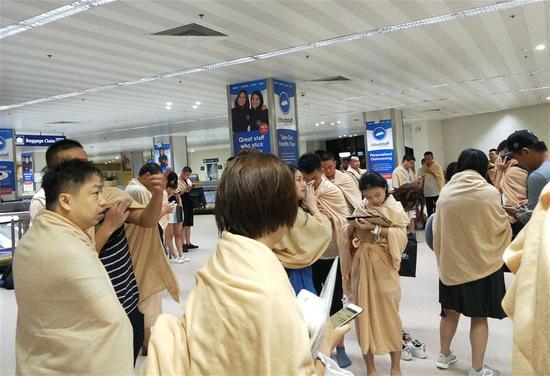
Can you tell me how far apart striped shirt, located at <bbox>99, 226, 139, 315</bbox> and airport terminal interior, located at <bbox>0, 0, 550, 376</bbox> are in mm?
11

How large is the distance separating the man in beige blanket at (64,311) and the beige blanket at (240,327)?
0.67 metres

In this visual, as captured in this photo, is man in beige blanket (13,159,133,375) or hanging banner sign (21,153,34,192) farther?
hanging banner sign (21,153,34,192)

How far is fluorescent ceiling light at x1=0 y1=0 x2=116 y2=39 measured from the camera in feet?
15.3

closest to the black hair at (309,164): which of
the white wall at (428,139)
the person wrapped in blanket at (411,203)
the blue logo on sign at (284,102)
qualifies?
the person wrapped in blanket at (411,203)

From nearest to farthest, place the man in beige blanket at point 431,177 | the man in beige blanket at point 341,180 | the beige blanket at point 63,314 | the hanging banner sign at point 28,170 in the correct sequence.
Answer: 1. the beige blanket at point 63,314
2. the man in beige blanket at point 341,180
3. the man in beige blanket at point 431,177
4. the hanging banner sign at point 28,170

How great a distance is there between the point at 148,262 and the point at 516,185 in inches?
125

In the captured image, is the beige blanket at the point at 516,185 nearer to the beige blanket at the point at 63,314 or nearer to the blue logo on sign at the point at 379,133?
the beige blanket at the point at 63,314

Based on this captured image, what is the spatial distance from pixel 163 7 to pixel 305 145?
72.7 feet

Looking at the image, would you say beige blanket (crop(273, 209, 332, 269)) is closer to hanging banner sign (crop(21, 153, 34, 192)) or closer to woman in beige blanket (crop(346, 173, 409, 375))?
woman in beige blanket (crop(346, 173, 409, 375))

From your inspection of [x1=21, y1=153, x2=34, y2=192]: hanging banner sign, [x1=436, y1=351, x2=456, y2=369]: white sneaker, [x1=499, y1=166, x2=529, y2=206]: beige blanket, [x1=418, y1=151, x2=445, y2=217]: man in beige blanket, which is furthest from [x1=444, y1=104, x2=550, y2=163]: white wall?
[x1=21, y1=153, x2=34, y2=192]: hanging banner sign

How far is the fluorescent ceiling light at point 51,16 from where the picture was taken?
468cm

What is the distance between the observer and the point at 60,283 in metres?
1.56

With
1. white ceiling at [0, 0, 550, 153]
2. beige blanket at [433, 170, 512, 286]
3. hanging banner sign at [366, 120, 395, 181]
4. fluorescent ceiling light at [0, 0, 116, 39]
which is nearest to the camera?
beige blanket at [433, 170, 512, 286]

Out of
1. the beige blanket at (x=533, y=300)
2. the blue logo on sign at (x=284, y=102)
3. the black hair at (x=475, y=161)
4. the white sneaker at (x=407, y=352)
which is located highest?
the blue logo on sign at (x=284, y=102)
